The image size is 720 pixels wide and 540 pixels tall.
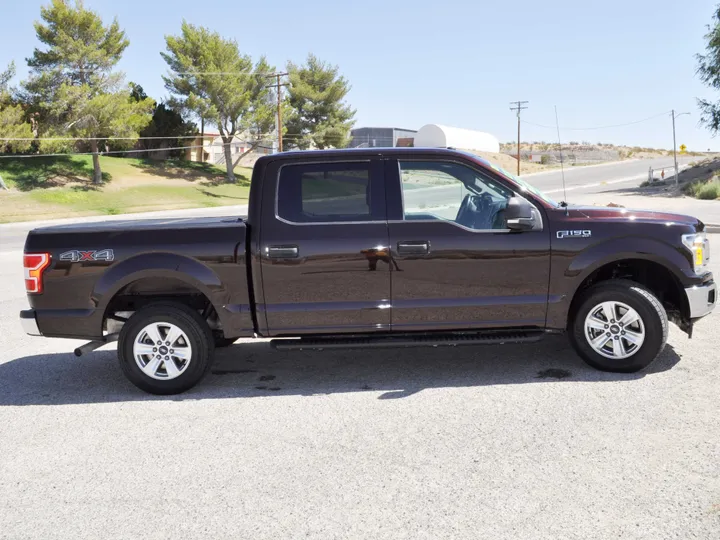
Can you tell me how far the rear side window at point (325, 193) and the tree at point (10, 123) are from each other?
47.8m

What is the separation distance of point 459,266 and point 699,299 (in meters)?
2.01

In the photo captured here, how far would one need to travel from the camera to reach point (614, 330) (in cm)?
558

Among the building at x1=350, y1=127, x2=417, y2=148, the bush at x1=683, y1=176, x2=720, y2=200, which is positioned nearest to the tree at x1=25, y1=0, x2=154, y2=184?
the bush at x1=683, y1=176, x2=720, y2=200

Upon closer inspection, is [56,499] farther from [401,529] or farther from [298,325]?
[298,325]

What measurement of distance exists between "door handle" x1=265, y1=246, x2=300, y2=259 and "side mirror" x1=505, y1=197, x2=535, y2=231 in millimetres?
1718

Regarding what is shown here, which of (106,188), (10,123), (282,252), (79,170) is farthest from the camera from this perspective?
(79,170)

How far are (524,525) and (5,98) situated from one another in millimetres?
54537

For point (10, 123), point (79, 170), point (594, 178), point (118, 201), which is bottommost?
point (118, 201)

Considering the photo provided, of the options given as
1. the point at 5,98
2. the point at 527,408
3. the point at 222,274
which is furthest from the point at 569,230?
the point at 5,98

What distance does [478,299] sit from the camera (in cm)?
555

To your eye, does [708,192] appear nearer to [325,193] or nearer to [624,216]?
[624,216]

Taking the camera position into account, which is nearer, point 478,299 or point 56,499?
point 56,499

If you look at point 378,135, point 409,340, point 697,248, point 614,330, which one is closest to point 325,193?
point 409,340

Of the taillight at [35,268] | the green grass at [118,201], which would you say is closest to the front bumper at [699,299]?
the taillight at [35,268]
